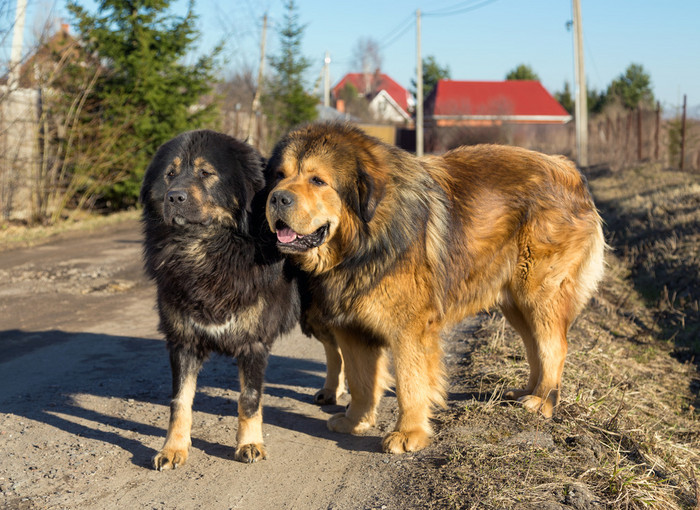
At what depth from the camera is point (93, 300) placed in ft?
27.7

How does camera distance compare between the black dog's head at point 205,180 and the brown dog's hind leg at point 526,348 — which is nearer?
the black dog's head at point 205,180

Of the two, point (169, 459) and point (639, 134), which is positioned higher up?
point (639, 134)

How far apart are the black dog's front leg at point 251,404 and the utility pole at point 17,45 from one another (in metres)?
10.5

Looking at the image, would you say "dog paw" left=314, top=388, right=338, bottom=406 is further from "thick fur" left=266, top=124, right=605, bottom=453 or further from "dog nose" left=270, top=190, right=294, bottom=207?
"dog nose" left=270, top=190, right=294, bottom=207

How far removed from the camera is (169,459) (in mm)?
3863

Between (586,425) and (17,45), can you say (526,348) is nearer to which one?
(586,425)

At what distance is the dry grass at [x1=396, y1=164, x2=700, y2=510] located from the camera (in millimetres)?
3463

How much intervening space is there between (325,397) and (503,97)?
47.9m

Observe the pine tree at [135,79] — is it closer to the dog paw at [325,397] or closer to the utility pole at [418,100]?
the dog paw at [325,397]

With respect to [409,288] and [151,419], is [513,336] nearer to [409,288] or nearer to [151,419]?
[409,288]

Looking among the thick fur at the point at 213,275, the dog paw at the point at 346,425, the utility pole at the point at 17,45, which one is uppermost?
the utility pole at the point at 17,45

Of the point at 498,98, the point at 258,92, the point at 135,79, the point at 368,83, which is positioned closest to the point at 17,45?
the point at 135,79

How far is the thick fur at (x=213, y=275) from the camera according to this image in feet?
12.9

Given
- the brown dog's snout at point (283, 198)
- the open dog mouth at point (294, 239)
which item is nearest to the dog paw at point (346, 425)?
the open dog mouth at point (294, 239)
